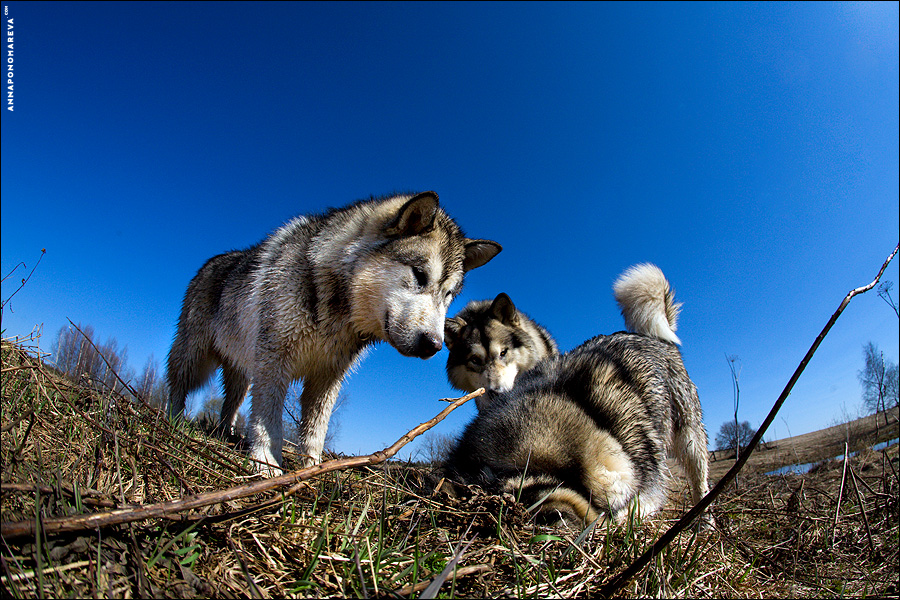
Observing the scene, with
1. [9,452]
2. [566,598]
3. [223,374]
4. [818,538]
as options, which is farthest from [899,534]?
[223,374]

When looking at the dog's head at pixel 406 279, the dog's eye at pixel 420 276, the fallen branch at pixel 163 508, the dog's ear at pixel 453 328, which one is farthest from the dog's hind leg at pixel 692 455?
the dog's ear at pixel 453 328

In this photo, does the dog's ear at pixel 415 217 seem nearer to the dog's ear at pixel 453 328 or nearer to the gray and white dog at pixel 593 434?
the gray and white dog at pixel 593 434

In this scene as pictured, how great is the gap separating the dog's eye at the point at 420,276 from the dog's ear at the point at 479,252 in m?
0.80

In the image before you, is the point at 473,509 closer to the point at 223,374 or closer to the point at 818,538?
the point at 818,538

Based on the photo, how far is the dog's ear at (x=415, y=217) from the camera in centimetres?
431

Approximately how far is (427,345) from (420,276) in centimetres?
71

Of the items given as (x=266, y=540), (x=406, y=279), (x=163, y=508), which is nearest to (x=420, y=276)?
(x=406, y=279)

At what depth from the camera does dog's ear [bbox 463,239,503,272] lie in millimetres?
5082

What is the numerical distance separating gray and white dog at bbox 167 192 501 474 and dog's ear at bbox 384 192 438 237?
0.03 feet

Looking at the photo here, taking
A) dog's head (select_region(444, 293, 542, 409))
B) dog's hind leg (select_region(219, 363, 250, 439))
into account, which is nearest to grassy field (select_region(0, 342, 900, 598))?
dog's hind leg (select_region(219, 363, 250, 439))

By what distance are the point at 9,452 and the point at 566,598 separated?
7.91 ft

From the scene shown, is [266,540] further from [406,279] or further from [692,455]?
[692,455]

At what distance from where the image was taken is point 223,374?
643cm

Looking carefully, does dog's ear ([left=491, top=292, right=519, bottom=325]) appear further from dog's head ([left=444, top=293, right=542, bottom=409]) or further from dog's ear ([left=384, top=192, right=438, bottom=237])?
dog's ear ([left=384, top=192, right=438, bottom=237])
